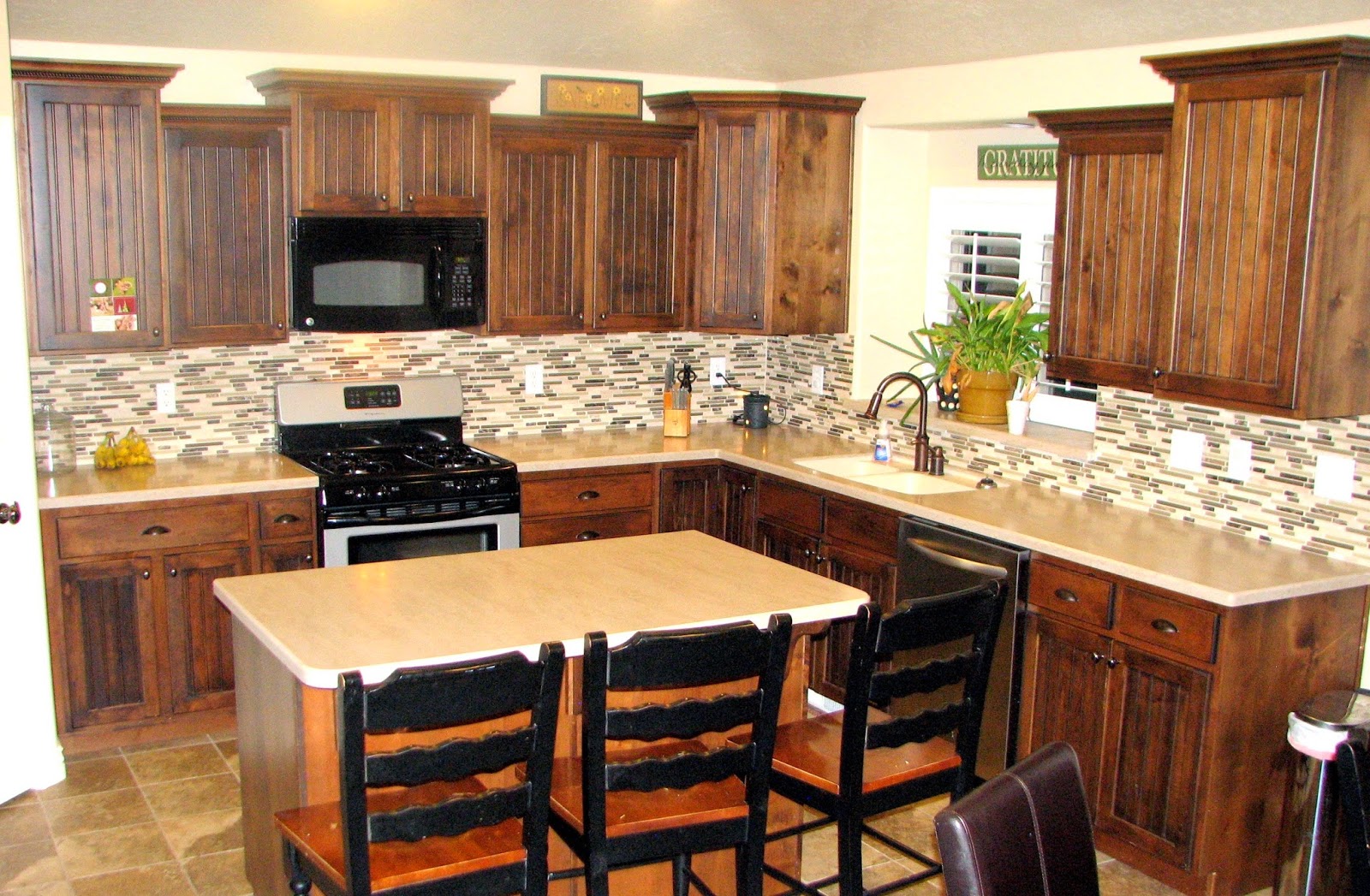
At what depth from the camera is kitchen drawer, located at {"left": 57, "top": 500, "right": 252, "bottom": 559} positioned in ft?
14.6

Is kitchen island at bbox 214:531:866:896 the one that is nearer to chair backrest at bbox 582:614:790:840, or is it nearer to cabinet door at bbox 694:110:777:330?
chair backrest at bbox 582:614:790:840

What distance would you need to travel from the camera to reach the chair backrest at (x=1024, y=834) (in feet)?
6.29

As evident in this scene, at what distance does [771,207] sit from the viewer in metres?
5.51

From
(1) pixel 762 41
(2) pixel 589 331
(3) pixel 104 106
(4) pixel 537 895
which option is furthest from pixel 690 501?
(4) pixel 537 895

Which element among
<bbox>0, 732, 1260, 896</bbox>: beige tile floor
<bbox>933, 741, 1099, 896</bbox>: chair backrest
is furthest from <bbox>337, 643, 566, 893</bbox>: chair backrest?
<bbox>0, 732, 1260, 896</bbox>: beige tile floor

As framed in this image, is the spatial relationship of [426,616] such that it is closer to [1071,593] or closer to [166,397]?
[1071,593]

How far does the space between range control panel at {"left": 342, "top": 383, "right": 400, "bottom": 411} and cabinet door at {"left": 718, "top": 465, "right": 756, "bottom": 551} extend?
4.44ft

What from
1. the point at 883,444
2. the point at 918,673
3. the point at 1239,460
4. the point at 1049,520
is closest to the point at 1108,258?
the point at 1239,460

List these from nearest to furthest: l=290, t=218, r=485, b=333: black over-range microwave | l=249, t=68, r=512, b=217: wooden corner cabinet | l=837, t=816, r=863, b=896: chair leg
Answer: l=837, t=816, r=863, b=896: chair leg
l=249, t=68, r=512, b=217: wooden corner cabinet
l=290, t=218, r=485, b=333: black over-range microwave

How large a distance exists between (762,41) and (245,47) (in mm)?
1928

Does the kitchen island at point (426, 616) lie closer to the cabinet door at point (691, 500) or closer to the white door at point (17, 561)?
the white door at point (17, 561)

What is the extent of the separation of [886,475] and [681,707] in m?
2.76

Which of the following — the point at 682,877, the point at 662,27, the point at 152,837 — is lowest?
the point at 152,837

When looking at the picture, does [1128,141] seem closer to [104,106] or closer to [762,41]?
[762,41]
